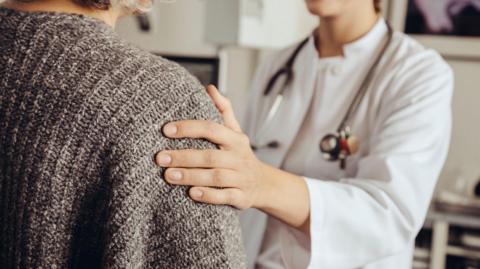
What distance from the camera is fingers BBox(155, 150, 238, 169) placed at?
70cm

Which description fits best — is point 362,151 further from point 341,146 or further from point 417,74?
point 417,74

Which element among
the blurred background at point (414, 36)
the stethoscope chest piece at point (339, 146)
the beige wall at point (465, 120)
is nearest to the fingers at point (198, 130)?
the stethoscope chest piece at point (339, 146)

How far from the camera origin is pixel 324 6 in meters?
1.36

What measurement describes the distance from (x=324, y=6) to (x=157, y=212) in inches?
31.3

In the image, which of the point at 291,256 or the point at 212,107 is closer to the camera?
the point at 212,107

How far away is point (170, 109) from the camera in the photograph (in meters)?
0.70

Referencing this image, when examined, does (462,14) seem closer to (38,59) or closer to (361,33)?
(361,33)

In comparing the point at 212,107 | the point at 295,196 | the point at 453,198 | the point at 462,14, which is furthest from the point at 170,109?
the point at 462,14

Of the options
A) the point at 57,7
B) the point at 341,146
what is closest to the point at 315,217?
the point at 341,146

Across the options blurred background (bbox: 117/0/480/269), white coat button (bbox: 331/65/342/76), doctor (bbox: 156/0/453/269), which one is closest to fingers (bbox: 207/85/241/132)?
doctor (bbox: 156/0/453/269)

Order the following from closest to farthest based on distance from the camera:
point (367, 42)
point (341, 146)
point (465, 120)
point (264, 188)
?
point (264, 188), point (341, 146), point (367, 42), point (465, 120)

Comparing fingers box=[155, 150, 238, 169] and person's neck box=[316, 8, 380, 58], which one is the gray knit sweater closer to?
fingers box=[155, 150, 238, 169]

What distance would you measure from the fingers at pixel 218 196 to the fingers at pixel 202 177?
1cm

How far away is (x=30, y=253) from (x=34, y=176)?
0.30 ft
